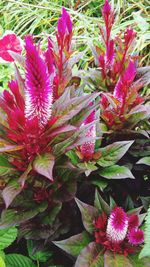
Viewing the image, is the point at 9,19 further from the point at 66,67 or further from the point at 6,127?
the point at 6,127

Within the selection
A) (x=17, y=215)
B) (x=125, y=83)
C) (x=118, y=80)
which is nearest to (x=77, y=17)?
(x=118, y=80)

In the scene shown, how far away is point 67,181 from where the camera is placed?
1.30 m

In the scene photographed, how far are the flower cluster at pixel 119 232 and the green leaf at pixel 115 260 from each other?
16 millimetres

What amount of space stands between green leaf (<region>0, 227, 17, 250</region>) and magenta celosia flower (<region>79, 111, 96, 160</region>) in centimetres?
30

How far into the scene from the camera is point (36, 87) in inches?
41.4

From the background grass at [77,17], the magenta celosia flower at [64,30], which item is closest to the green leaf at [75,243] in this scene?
the magenta celosia flower at [64,30]

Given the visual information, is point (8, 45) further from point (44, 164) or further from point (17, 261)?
point (44, 164)

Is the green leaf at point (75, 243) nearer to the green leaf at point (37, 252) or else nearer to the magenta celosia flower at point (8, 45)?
the green leaf at point (37, 252)

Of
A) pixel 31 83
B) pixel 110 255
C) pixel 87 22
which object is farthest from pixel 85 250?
pixel 87 22

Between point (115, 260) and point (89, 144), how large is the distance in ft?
1.07

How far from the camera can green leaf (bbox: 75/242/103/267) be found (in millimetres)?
1183

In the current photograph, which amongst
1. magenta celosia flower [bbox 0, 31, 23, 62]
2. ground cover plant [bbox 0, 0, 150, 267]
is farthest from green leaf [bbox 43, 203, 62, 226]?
magenta celosia flower [bbox 0, 31, 23, 62]

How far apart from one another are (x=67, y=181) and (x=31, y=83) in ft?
1.19

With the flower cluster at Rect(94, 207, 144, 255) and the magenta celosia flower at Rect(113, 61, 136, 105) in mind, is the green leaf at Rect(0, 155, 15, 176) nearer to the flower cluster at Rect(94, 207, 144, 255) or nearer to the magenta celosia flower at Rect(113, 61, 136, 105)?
the flower cluster at Rect(94, 207, 144, 255)
